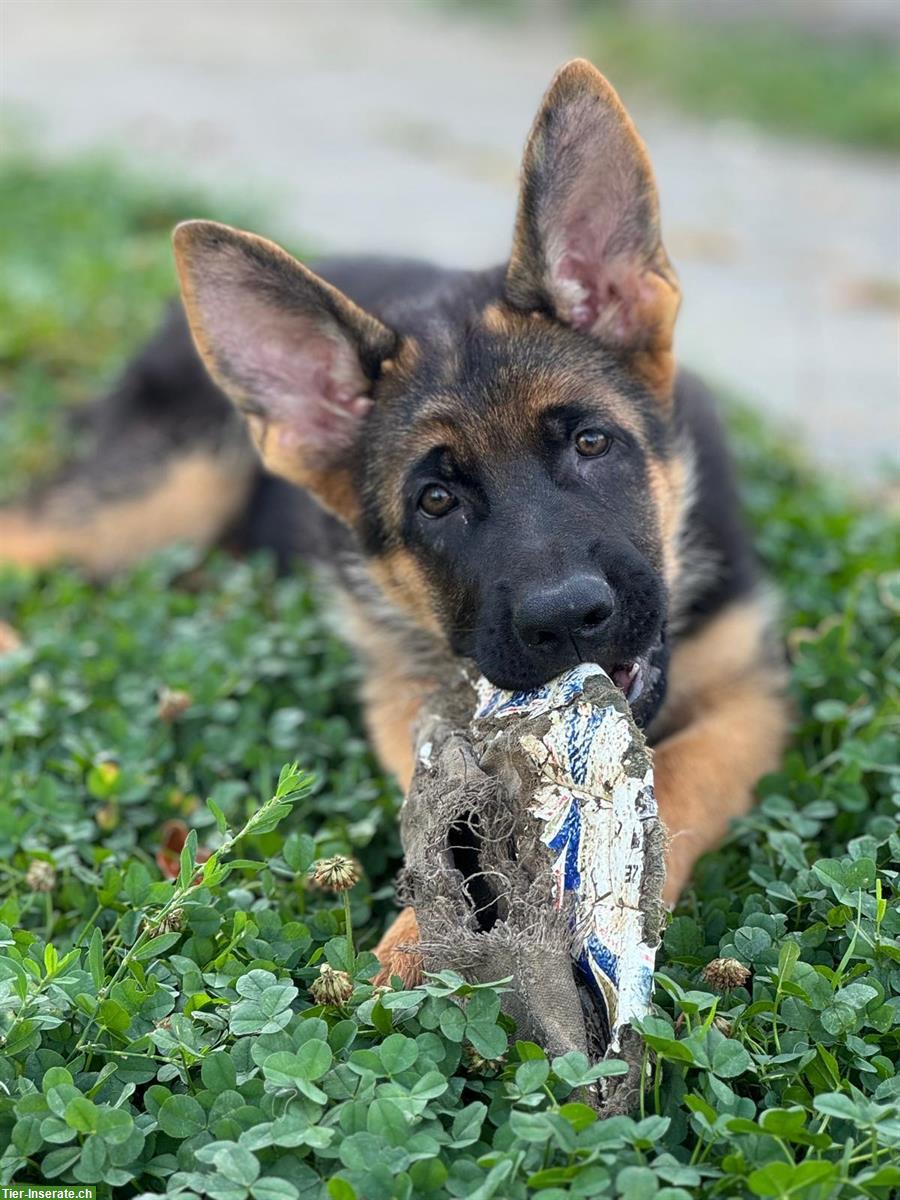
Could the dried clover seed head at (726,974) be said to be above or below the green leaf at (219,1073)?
above

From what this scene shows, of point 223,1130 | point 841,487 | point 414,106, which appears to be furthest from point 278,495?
point 414,106

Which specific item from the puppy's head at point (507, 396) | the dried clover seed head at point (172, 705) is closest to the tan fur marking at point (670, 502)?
the puppy's head at point (507, 396)

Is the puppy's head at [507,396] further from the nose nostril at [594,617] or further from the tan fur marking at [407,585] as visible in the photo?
the nose nostril at [594,617]

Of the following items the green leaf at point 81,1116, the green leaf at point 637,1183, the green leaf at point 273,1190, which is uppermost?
the green leaf at point 637,1183

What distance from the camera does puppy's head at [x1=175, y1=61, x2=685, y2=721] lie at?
3.33 metres

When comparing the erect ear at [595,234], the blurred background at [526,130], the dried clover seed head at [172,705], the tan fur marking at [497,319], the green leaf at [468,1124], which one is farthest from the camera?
the blurred background at [526,130]

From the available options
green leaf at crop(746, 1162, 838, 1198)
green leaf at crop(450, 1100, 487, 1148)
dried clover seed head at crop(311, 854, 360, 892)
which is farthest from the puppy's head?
green leaf at crop(746, 1162, 838, 1198)

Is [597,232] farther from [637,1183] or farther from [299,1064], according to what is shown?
[637,1183]

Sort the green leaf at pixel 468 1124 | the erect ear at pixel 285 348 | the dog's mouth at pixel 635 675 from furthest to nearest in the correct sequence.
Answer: the erect ear at pixel 285 348 → the dog's mouth at pixel 635 675 → the green leaf at pixel 468 1124

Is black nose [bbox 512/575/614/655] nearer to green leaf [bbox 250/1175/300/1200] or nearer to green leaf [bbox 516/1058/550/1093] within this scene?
green leaf [bbox 516/1058/550/1093]

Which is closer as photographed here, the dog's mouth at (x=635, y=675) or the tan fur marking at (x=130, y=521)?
the dog's mouth at (x=635, y=675)

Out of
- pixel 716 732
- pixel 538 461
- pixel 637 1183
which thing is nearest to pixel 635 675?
pixel 538 461

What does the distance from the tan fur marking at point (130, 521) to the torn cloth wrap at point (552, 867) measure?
3467mm

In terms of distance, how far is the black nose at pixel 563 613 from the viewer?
2.95 metres
